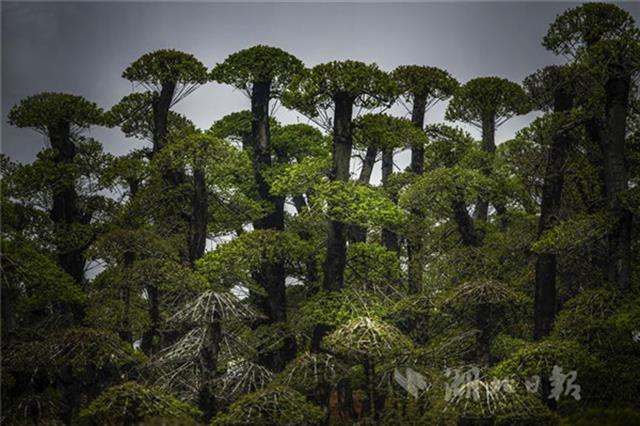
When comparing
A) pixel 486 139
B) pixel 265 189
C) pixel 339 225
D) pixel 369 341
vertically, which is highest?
pixel 486 139

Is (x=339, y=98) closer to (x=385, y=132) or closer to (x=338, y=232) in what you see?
(x=385, y=132)

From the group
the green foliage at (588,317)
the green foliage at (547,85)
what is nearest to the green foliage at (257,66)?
the green foliage at (547,85)

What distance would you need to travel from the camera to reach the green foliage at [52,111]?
2317cm

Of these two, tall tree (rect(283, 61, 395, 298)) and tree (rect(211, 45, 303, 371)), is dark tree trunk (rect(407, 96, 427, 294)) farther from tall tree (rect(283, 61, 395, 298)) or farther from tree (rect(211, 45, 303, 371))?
tree (rect(211, 45, 303, 371))

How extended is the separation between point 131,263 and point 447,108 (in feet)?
50.6

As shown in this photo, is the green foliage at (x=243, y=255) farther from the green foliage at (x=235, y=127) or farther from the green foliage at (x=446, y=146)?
the green foliage at (x=446, y=146)

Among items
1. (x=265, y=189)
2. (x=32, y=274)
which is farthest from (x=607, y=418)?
(x=265, y=189)

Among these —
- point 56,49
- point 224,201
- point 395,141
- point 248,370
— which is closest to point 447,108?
point 395,141

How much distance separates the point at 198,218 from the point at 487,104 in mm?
13383

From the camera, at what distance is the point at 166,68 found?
25094 mm

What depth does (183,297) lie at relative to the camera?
20.8 meters

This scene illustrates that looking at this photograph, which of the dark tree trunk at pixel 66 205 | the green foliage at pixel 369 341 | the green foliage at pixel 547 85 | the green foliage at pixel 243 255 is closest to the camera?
the green foliage at pixel 369 341

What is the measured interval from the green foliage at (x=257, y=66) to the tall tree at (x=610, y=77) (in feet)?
29.4

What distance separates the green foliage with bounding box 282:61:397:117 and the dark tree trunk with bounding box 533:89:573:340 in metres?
5.32
